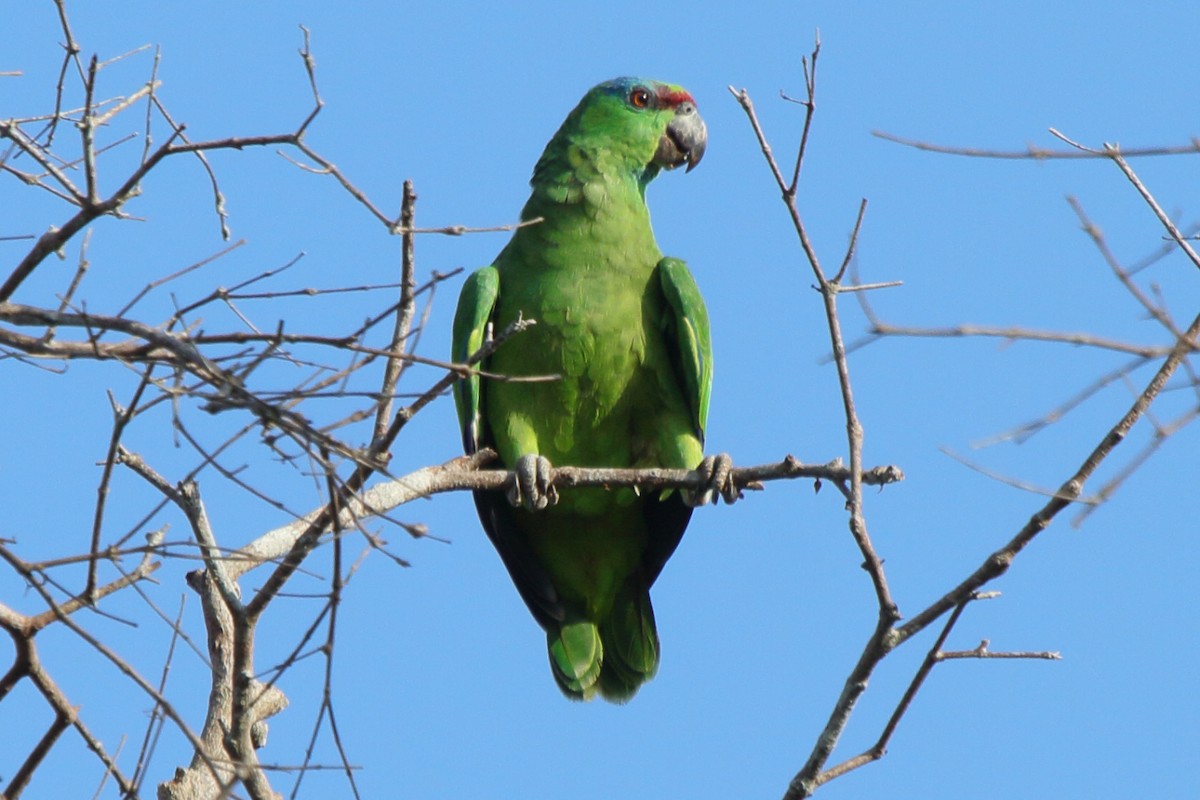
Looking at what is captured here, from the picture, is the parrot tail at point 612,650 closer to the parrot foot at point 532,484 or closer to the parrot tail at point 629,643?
the parrot tail at point 629,643

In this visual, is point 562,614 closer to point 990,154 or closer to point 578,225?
point 578,225

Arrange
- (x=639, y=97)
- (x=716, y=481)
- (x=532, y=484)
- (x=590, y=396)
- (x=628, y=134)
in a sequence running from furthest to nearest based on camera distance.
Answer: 1. (x=639, y=97)
2. (x=628, y=134)
3. (x=590, y=396)
4. (x=532, y=484)
5. (x=716, y=481)

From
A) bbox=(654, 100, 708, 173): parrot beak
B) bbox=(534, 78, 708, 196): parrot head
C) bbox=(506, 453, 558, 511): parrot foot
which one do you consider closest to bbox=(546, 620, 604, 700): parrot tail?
bbox=(506, 453, 558, 511): parrot foot

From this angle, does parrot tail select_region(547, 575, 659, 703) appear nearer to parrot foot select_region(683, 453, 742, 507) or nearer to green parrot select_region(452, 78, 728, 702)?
green parrot select_region(452, 78, 728, 702)

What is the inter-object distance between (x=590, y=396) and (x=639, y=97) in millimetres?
1537

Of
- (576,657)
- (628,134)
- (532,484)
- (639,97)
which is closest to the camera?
(532,484)

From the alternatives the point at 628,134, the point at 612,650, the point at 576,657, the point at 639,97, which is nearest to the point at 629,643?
the point at 612,650

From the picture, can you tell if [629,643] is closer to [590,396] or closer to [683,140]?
[590,396]

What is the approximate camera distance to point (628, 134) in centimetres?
546

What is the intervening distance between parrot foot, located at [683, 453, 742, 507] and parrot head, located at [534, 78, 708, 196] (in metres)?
1.44

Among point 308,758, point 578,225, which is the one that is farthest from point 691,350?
point 308,758

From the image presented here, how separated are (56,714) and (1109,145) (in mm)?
2560

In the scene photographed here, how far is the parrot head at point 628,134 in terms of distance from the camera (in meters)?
5.34

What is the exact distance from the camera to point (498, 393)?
193 inches
